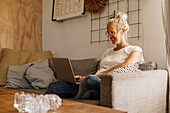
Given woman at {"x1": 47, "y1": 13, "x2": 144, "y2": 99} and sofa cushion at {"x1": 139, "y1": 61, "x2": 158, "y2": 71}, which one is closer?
woman at {"x1": 47, "y1": 13, "x2": 144, "y2": 99}

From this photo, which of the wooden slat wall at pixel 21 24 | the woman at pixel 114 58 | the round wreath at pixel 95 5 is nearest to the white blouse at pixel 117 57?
the woman at pixel 114 58

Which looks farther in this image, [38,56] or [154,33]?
[38,56]

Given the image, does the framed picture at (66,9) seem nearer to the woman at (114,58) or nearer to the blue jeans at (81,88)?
the woman at (114,58)

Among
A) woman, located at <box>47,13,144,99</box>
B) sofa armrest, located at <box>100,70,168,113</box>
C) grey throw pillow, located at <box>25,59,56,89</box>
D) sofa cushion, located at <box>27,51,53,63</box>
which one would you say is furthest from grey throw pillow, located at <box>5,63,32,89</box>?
sofa armrest, located at <box>100,70,168,113</box>

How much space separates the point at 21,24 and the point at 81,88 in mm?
2443

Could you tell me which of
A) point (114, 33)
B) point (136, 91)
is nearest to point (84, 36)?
point (114, 33)

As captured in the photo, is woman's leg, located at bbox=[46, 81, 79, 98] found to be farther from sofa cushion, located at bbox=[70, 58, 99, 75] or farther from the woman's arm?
sofa cushion, located at bbox=[70, 58, 99, 75]

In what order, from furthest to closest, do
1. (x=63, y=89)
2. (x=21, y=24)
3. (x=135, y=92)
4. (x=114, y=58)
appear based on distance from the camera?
(x=21, y=24), (x=114, y=58), (x=63, y=89), (x=135, y=92)

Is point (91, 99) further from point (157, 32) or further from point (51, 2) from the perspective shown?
point (51, 2)

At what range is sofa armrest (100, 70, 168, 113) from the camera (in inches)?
57.4

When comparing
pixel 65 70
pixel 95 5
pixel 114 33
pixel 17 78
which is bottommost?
pixel 17 78

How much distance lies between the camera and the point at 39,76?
275 centimetres

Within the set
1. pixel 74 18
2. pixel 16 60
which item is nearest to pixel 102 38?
pixel 74 18

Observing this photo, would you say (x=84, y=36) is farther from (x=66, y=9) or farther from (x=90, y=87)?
(x=90, y=87)
